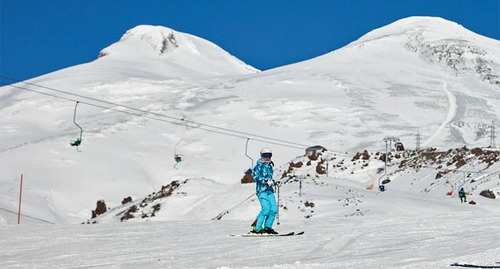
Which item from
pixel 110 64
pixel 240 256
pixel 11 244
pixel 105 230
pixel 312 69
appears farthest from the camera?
pixel 110 64

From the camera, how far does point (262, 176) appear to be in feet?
52.1

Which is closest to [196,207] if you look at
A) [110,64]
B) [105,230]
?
[105,230]

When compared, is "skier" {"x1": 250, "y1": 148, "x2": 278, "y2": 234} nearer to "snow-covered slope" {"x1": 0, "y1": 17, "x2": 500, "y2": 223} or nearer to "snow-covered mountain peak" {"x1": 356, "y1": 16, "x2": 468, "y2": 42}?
"snow-covered slope" {"x1": 0, "y1": 17, "x2": 500, "y2": 223}

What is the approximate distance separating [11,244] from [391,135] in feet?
242

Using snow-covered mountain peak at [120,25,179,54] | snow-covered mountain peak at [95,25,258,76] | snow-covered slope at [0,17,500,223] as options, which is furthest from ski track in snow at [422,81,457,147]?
snow-covered mountain peak at [120,25,179,54]

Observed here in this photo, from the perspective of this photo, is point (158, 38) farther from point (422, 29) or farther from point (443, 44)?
point (443, 44)

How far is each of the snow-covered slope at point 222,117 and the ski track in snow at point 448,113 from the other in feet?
0.69

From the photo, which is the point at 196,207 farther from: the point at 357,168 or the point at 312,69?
the point at 312,69

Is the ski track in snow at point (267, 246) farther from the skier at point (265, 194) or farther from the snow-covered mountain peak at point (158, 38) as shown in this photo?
the snow-covered mountain peak at point (158, 38)

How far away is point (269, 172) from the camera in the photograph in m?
16.0

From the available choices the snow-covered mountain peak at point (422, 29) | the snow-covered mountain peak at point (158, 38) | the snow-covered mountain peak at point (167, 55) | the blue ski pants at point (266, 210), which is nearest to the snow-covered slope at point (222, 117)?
the snow-covered mountain peak at point (422, 29)

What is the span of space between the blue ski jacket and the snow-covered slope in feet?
55.7

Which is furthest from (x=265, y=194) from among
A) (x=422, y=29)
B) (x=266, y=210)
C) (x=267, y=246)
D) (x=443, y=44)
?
(x=422, y=29)

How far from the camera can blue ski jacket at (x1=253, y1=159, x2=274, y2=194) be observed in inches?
624
